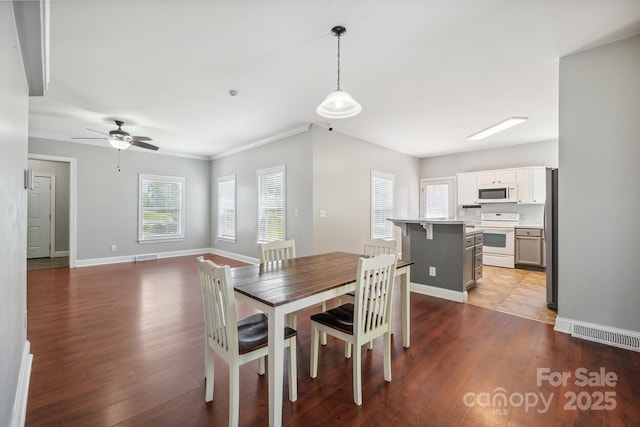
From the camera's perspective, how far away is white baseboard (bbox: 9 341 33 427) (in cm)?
148

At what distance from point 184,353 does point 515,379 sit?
266 cm

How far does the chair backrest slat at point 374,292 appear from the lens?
5.87 ft

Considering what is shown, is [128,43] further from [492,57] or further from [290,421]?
[492,57]

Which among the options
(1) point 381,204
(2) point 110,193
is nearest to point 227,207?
(2) point 110,193

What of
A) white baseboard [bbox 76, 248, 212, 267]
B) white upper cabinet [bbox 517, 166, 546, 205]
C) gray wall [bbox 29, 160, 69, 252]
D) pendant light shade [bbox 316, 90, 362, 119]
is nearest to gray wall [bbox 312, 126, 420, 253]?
pendant light shade [bbox 316, 90, 362, 119]

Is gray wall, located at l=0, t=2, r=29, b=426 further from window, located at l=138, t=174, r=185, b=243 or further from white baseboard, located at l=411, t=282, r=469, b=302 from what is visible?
window, located at l=138, t=174, r=185, b=243

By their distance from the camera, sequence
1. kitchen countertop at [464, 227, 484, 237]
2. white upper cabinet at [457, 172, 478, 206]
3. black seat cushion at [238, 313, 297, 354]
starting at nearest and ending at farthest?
1. black seat cushion at [238, 313, 297, 354]
2. kitchen countertop at [464, 227, 484, 237]
3. white upper cabinet at [457, 172, 478, 206]

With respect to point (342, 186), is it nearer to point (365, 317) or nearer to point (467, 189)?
point (467, 189)

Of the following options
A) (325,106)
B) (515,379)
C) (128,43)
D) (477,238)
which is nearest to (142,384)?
(325,106)

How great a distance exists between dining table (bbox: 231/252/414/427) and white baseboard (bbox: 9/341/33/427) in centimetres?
127

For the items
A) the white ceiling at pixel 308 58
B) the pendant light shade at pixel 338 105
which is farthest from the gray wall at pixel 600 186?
the pendant light shade at pixel 338 105

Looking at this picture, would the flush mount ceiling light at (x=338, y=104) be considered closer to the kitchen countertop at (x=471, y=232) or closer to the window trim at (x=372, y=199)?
the kitchen countertop at (x=471, y=232)

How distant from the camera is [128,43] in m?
2.54

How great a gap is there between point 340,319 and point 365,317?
0.70 ft
